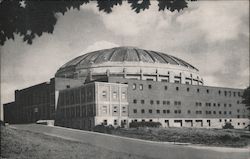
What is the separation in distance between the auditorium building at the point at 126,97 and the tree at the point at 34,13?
24768 millimetres

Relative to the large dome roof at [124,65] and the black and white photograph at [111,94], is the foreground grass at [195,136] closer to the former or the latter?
the black and white photograph at [111,94]

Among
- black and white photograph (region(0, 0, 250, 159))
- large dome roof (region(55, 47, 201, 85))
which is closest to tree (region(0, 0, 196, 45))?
black and white photograph (region(0, 0, 250, 159))

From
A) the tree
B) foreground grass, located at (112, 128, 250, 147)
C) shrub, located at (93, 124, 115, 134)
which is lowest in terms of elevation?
foreground grass, located at (112, 128, 250, 147)

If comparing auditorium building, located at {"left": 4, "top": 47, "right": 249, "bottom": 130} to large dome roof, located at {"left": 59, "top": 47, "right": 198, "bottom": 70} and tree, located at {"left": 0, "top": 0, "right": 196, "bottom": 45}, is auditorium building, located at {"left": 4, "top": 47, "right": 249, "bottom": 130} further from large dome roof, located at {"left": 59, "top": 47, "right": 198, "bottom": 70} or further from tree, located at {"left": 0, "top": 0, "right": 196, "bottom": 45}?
tree, located at {"left": 0, "top": 0, "right": 196, "bottom": 45}

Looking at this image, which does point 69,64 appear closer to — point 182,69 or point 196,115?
point 182,69

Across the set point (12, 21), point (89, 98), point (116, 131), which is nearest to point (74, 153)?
point (12, 21)

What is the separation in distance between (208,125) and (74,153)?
35.4 m

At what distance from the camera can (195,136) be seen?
22844 mm

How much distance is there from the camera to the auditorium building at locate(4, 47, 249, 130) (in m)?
35.2

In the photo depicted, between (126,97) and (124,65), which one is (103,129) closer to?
(126,97)

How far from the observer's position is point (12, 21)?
582 centimetres

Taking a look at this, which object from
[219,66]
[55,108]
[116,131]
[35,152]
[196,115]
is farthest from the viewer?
[196,115]

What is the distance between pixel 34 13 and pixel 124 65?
3870cm

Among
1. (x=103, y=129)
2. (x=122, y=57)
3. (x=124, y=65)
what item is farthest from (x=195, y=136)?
(x=122, y=57)
